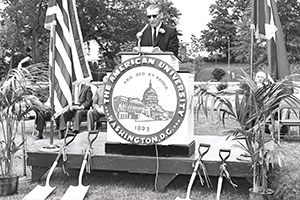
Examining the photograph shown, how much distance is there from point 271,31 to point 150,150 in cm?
196

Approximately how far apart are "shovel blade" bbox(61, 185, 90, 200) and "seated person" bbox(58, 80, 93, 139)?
3.51 metres

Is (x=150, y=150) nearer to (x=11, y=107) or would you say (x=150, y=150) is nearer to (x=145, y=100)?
(x=145, y=100)

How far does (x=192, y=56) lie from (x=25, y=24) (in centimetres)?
1184

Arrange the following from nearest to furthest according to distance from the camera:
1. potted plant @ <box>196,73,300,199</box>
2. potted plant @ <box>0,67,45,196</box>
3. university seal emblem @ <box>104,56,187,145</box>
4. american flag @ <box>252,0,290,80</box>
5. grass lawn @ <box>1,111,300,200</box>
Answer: potted plant @ <box>196,73,300,199</box>
grass lawn @ <box>1,111,300,200</box>
potted plant @ <box>0,67,45,196</box>
university seal emblem @ <box>104,56,187,145</box>
american flag @ <box>252,0,290,80</box>

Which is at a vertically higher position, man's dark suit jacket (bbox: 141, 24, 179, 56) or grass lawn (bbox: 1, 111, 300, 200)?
man's dark suit jacket (bbox: 141, 24, 179, 56)

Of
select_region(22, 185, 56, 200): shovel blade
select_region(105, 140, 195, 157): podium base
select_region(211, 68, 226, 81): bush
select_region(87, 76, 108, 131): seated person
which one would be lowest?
select_region(22, 185, 56, 200): shovel blade

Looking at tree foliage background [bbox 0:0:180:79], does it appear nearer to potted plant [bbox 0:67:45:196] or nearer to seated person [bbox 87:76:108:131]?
seated person [bbox 87:76:108:131]

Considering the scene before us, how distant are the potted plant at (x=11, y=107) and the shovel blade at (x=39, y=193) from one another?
225 millimetres

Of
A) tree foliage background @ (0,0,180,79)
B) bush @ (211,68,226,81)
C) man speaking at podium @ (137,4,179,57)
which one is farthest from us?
bush @ (211,68,226,81)

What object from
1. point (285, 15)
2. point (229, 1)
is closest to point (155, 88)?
point (285, 15)

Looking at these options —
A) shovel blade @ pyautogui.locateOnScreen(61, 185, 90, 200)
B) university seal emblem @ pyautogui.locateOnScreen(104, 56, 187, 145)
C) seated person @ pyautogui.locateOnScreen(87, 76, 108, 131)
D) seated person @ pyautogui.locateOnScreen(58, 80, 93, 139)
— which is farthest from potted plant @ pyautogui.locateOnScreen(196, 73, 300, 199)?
seated person @ pyautogui.locateOnScreen(58, 80, 93, 139)

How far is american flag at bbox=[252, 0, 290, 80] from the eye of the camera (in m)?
4.86

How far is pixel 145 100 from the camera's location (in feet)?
15.8

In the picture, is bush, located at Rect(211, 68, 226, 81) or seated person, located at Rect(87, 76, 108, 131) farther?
bush, located at Rect(211, 68, 226, 81)
